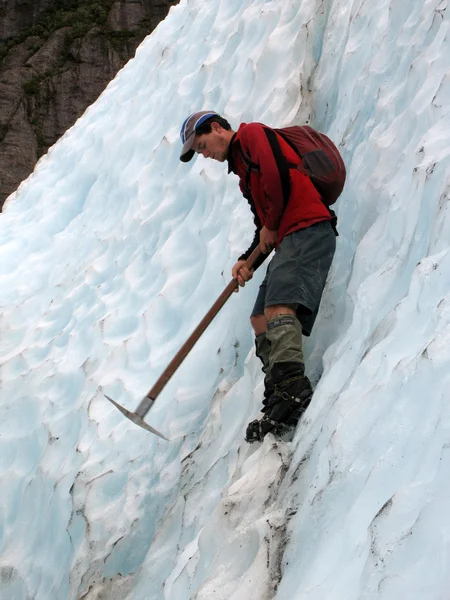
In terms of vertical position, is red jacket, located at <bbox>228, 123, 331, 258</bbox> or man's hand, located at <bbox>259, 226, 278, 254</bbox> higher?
red jacket, located at <bbox>228, 123, 331, 258</bbox>

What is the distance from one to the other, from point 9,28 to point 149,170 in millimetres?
15481

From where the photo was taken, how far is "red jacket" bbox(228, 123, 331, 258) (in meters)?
2.62

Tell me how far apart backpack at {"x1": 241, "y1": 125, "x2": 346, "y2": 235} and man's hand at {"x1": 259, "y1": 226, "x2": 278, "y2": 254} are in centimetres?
13

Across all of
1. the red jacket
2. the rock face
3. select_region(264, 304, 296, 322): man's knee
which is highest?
the red jacket

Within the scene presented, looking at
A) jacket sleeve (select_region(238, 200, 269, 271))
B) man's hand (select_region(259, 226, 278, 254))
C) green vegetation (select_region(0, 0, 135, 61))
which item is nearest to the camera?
man's hand (select_region(259, 226, 278, 254))

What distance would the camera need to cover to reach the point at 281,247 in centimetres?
267

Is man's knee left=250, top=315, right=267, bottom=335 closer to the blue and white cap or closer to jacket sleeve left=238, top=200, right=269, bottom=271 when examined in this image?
jacket sleeve left=238, top=200, right=269, bottom=271

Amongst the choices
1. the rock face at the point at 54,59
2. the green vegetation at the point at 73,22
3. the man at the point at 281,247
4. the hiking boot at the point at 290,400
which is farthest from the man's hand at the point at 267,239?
the green vegetation at the point at 73,22

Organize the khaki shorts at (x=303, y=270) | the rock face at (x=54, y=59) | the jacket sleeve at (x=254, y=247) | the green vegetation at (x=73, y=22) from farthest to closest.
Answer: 1. the green vegetation at (x=73, y=22)
2. the rock face at (x=54, y=59)
3. the jacket sleeve at (x=254, y=247)
4. the khaki shorts at (x=303, y=270)

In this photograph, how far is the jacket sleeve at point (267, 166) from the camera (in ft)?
8.58

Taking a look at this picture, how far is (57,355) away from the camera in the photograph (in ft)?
14.8

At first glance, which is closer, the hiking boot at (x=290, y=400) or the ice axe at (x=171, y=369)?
the hiking boot at (x=290, y=400)

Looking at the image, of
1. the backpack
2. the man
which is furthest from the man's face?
the backpack

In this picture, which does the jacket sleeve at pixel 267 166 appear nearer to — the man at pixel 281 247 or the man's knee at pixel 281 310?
the man at pixel 281 247
